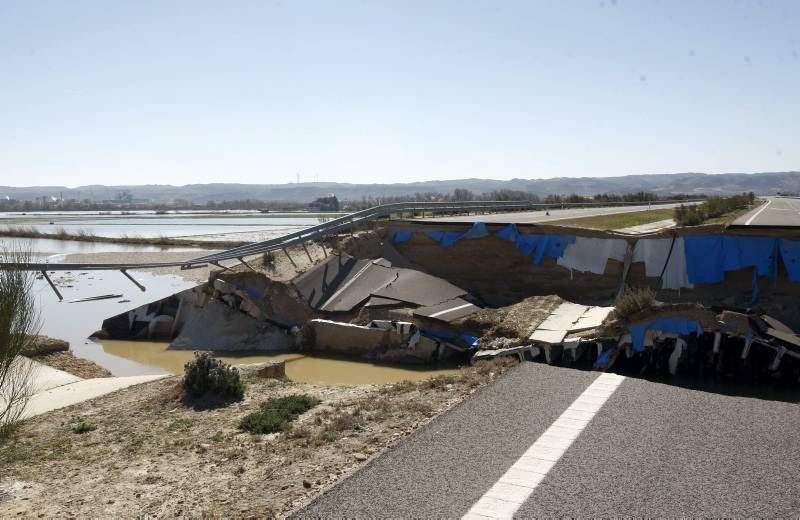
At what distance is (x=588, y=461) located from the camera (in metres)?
7.82

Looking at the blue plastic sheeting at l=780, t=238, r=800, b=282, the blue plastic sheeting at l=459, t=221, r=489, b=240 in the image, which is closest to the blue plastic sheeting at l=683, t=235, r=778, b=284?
the blue plastic sheeting at l=780, t=238, r=800, b=282

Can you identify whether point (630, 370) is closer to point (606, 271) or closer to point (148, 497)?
point (606, 271)

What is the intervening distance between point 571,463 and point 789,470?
7.93ft

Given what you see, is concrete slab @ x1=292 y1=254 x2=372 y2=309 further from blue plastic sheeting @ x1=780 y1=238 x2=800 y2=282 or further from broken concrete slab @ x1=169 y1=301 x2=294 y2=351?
blue plastic sheeting @ x1=780 y1=238 x2=800 y2=282

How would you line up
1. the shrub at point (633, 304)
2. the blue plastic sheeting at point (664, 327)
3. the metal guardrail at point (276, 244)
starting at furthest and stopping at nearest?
the metal guardrail at point (276, 244)
the shrub at point (633, 304)
the blue plastic sheeting at point (664, 327)

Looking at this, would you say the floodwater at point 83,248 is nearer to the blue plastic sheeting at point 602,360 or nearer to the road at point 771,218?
the road at point 771,218

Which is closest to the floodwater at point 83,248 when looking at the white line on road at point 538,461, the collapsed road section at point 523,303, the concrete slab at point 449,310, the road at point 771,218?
the collapsed road section at point 523,303

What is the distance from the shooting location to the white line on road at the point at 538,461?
22.1ft

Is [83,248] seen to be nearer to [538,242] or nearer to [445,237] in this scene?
[445,237]

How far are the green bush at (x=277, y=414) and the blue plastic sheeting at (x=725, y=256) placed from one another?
504 inches

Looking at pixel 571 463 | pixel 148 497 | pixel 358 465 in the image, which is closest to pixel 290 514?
pixel 358 465

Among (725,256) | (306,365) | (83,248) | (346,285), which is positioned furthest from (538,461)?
(83,248)

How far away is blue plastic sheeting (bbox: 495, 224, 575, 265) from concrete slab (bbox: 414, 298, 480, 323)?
3.28 meters

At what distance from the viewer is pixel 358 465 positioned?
8.23m
